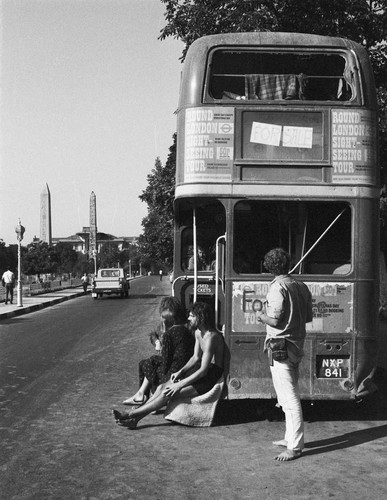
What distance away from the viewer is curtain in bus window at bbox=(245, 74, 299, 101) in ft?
23.6

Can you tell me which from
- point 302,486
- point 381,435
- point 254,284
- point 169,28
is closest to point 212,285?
point 254,284

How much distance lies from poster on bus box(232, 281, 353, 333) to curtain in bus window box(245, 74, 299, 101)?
206 centimetres

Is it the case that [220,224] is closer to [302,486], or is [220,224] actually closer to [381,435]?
[381,435]

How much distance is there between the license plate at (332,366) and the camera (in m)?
6.70

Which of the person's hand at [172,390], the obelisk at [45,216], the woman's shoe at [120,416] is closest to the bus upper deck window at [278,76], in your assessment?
the person's hand at [172,390]

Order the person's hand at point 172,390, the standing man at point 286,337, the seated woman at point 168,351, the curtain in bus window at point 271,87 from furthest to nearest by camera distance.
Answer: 1. the curtain in bus window at point 271,87
2. the seated woman at point 168,351
3. the person's hand at point 172,390
4. the standing man at point 286,337

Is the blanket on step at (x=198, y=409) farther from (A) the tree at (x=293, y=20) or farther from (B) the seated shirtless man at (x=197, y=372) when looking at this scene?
(A) the tree at (x=293, y=20)

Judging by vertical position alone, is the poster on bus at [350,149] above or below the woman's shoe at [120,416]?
above

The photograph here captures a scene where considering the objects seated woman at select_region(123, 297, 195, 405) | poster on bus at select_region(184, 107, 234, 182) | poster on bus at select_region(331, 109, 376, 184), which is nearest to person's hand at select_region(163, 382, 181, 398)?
seated woman at select_region(123, 297, 195, 405)

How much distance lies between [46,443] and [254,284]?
252 cm

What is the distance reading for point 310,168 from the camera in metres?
6.88

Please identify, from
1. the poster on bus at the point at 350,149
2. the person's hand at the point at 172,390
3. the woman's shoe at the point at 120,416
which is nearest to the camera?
the woman's shoe at the point at 120,416

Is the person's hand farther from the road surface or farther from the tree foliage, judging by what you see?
the tree foliage

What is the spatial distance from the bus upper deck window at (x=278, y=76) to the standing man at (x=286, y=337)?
2299 mm
